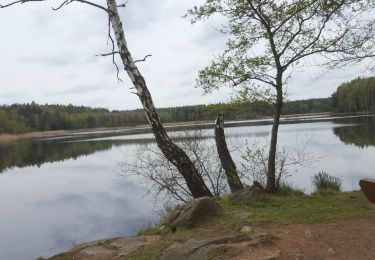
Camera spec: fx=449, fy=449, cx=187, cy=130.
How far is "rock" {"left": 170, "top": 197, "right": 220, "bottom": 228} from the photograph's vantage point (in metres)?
7.23

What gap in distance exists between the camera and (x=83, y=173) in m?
29.8

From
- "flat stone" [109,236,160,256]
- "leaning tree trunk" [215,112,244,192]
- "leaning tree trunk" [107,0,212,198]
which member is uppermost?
"leaning tree trunk" [107,0,212,198]

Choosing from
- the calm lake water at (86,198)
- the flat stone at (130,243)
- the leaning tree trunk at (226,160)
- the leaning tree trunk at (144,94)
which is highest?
the leaning tree trunk at (144,94)

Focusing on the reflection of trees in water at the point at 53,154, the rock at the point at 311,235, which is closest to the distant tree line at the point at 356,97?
the reflection of trees in water at the point at 53,154

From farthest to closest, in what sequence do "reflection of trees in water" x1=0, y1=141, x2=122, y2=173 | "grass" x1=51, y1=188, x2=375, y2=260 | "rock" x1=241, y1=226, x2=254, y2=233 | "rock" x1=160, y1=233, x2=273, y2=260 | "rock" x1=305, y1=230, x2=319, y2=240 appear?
"reflection of trees in water" x1=0, y1=141, x2=122, y2=173, "grass" x1=51, y1=188, x2=375, y2=260, "rock" x1=241, y1=226, x2=254, y2=233, "rock" x1=305, y1=230, x2=319, y2=240, "rock" x1=160, y1=233, x2=273, y2=260

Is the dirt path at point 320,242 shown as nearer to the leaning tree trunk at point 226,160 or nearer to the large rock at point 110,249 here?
the large rock at point 110,249

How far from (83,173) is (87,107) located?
164m

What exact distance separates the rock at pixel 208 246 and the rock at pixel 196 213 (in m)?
1.19

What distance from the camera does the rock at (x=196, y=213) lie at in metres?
7.23

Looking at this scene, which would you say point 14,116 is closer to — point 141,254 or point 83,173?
point 83,173

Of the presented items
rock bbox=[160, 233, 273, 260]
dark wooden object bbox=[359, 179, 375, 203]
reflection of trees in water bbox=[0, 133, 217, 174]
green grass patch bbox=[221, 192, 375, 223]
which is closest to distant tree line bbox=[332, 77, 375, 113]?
reflection of trees in water bbox=[0, 133, 217, 174]

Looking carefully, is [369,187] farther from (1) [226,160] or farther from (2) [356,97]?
(2) [356,97]

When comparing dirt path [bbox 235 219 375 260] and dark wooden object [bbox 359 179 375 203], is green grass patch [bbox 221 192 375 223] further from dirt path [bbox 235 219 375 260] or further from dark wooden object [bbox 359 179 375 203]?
dark wooden object [bbox 359 179 375 203]

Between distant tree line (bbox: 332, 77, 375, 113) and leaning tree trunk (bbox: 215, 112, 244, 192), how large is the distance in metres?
79.5
